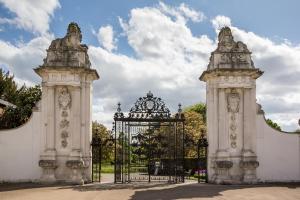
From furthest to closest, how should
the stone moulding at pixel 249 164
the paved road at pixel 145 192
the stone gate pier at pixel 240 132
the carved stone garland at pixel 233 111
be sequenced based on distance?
the carved stone garland at pixel 233 111 → the stone gate pier at pixel 240 132 → the stone moulding at pixel 249 164 → the paved road at pixel 145 192

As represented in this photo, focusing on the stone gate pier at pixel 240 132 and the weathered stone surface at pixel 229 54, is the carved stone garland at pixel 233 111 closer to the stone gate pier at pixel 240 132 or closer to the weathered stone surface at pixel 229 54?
the stone gate pier at pixel 240 132

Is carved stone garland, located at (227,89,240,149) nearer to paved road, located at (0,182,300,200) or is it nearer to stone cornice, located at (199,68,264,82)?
stone cornice, located at (199,68,264,82)

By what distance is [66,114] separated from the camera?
17.7 metres

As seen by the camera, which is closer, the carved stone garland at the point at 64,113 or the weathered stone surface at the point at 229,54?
the carved stone garland at the point at 64,113

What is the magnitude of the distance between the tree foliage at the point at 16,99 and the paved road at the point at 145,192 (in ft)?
47.0

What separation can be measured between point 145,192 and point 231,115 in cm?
535

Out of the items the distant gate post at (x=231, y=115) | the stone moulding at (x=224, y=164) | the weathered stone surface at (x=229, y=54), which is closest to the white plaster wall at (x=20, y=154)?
the distant gate post at (x=231, y=115)

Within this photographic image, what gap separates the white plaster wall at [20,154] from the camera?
57.3 ft

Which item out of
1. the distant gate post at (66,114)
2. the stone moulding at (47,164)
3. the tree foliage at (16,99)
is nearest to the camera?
the stone moulding at (47,164)

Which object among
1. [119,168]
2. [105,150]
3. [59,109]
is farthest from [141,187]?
[105,150]

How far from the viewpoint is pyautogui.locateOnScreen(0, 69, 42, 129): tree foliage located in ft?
99.5

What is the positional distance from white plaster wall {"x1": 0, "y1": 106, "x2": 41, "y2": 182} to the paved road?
92 cm

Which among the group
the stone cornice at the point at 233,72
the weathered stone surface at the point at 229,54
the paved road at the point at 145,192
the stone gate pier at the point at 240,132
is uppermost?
the weathered stone surface at the point at 229,54

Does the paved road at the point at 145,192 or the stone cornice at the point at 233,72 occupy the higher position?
the stone cornice at the point at 233,72
